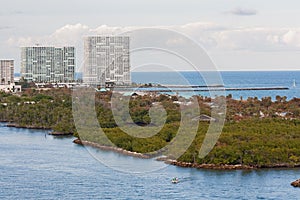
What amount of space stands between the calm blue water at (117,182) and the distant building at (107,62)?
18810mm

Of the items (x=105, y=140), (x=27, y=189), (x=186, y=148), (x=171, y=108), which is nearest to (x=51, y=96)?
(x=171, y=108)

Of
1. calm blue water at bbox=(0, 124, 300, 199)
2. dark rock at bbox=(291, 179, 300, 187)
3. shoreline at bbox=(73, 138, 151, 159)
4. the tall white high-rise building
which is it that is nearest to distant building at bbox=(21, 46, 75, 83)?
the tall white high-rise building

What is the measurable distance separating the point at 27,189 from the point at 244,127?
7566 mm

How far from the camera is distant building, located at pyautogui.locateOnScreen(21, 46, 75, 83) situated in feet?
156

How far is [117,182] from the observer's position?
44.6ft

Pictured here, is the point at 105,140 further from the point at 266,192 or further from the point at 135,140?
the point at 266,192

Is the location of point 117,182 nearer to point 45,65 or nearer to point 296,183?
point 296,183

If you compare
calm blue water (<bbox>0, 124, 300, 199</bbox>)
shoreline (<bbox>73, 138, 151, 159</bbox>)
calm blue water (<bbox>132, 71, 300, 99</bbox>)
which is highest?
calm blue water (<bbox>132, 71, 300, 99</bbox>)

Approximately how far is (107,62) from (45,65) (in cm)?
1250

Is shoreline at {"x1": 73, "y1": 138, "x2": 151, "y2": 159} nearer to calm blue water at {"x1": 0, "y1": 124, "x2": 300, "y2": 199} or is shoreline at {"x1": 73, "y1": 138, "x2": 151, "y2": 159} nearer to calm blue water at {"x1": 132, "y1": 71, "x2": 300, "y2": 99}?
calm blue water at {"x1": 0, "y1": 124, "x2": 300, "y2": 199}

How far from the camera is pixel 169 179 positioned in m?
13.8

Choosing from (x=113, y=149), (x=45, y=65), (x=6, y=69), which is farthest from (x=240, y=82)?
(x=113, y=149)

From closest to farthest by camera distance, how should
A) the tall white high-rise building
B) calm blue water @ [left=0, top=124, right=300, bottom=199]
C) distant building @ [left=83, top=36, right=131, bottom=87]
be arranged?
calm blue water @ [left=0, top=124, right=300, bottom=199], distant building @ [left=83, top=36, right=131, bottom=87], the tall white high-rise building

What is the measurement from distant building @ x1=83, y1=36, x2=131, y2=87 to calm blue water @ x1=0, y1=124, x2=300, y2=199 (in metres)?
18.8
